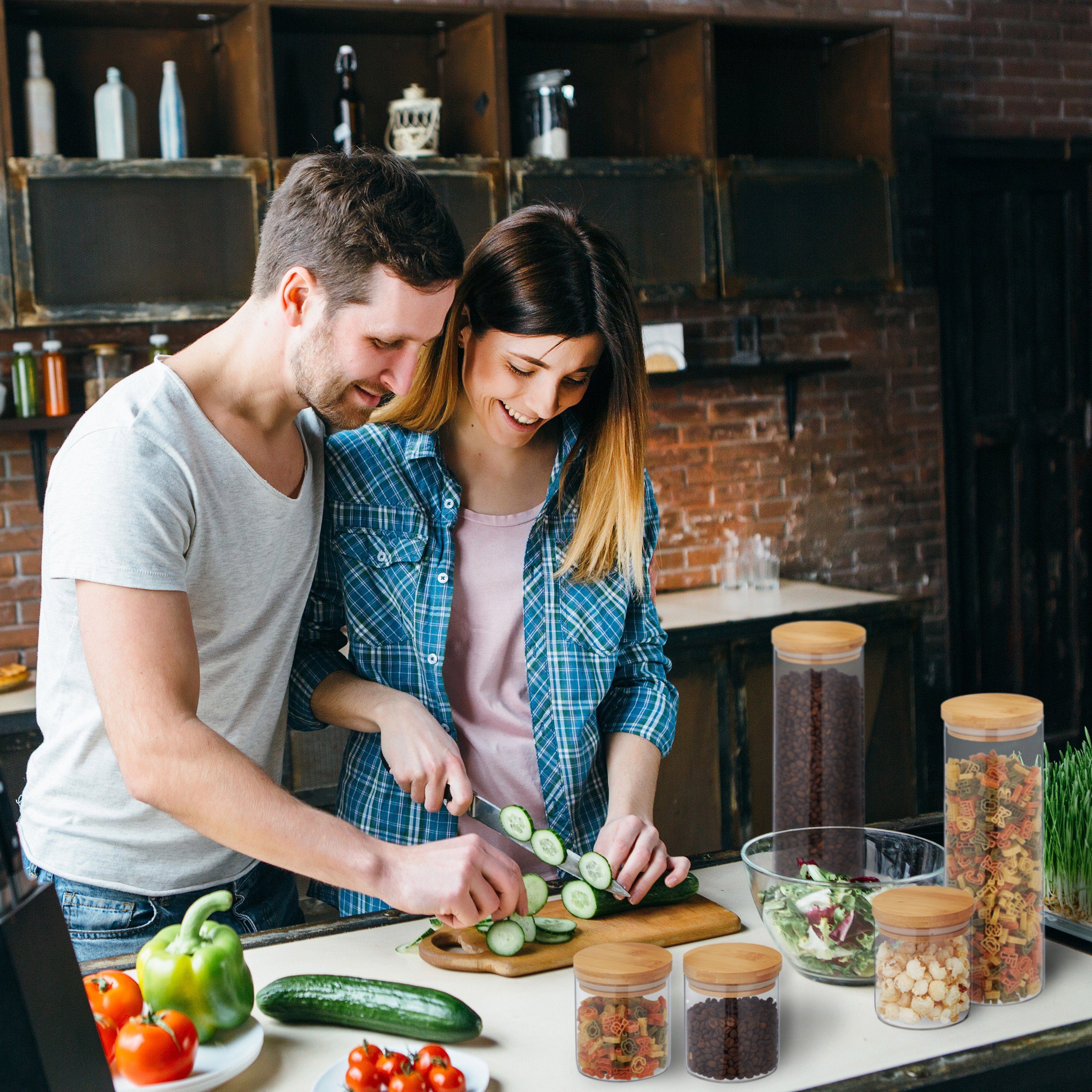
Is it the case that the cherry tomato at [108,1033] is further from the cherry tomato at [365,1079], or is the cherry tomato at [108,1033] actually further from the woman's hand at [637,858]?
the woman's hand at [637,858]

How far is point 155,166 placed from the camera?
337cm

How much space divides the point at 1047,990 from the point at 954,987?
0.53 ft

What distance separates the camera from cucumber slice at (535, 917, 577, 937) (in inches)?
55.4

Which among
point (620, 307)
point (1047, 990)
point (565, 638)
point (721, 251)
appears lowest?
point (1047, 990)

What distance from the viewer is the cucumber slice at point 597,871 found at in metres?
1.48

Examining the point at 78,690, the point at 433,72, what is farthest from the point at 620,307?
the point at 433,72

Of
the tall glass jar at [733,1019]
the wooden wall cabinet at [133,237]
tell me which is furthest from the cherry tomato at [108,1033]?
the wooden wall cabinet at [133,237]

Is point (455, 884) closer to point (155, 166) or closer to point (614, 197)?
point (155, 166)

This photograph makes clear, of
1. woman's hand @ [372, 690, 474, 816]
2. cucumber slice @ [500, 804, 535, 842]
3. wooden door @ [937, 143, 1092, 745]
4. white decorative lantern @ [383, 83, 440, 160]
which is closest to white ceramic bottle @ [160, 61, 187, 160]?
white decorative lantern @ [383, 83, 440, 160]

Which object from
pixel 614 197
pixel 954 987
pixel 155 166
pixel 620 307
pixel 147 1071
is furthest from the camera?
pixel 614 197

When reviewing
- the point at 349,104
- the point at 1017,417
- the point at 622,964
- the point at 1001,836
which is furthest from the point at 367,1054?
the point at 1017,417

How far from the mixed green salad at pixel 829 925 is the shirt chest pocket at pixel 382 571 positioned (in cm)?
69

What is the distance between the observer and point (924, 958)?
119 centimetres

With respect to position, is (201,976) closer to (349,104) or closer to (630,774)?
(630,774)
